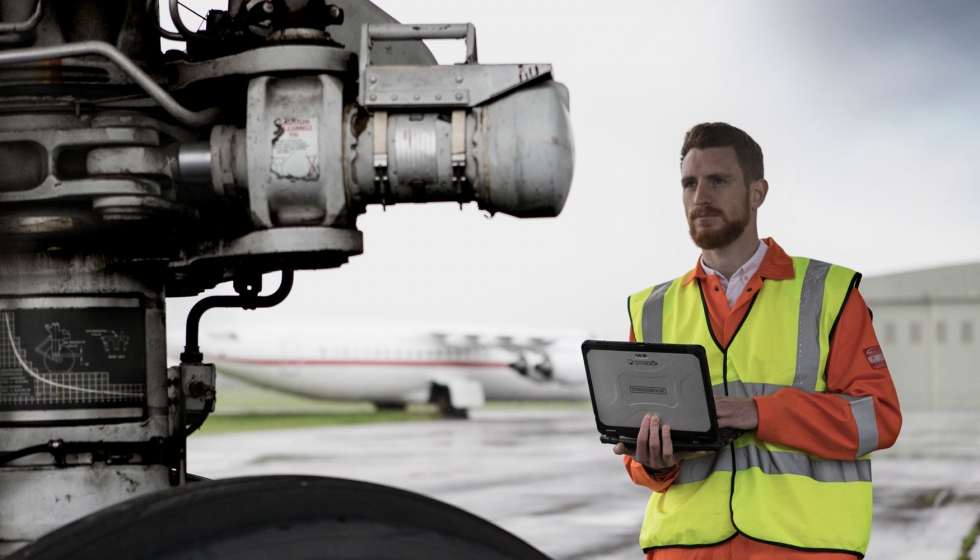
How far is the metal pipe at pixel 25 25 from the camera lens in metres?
1.24

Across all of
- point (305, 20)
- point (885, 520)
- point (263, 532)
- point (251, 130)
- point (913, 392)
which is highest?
point (305, 20)

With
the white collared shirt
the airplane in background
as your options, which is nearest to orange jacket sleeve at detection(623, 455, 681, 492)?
the white collared shirt

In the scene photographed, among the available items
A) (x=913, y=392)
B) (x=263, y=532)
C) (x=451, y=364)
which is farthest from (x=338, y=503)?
(x=913, y=392)

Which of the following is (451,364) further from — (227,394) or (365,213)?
(365,213)

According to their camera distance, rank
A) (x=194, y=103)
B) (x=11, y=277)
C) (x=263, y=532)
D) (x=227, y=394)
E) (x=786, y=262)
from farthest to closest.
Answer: (x=227, y=394) < (x=786, y=262) < (x=194, y=103) < (x=11, y=277) < (x=263, y=532)

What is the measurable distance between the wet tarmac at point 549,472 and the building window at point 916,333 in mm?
3716

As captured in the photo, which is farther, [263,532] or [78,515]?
[78,515]

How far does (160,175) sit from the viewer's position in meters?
1.26

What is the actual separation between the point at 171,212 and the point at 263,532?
21.8 inches

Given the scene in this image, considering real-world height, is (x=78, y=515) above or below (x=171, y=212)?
below

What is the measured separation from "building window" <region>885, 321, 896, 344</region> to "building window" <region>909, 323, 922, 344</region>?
1.39ft

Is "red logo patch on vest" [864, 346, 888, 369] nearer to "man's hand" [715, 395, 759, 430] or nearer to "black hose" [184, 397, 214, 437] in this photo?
"man's hand" [715, 395, 759, 430]

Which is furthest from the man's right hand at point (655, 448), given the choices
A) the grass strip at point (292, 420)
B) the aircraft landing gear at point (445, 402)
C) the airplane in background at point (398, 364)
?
the aircraft landing gear at point (445, 402)

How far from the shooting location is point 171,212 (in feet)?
4.19
